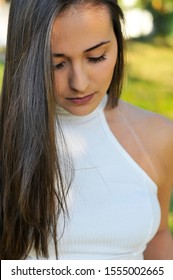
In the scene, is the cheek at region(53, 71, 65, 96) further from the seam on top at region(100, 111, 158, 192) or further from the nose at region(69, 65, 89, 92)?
the seam on top at region(100, 111, 158, 192)

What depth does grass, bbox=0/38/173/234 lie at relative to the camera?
4.62 metres

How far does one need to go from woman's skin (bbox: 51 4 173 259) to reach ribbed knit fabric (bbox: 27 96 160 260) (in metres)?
0.04

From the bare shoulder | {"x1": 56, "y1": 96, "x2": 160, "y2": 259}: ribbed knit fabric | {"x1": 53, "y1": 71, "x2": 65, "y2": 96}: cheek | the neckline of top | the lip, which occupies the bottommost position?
{"x1": 56, "y1": 96, "x2": 160, "y2": 259}: ribbed knit fabric

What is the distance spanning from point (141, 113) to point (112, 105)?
0.09 m

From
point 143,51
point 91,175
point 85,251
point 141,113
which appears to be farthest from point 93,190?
point 143,51

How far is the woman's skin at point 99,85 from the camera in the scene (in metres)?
1.67

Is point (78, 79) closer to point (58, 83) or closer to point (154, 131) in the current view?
point (58, 83)

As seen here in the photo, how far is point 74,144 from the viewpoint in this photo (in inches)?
75.8

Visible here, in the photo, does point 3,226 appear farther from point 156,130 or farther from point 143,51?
point 143,51

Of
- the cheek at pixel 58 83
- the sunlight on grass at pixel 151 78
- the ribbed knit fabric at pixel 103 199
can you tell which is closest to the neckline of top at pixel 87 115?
the ribbed knit fabric at pixel 103 199

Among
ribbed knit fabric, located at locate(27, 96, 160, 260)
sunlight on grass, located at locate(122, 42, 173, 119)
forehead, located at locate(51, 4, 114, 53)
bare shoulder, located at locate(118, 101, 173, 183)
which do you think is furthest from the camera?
sunlight on grass, located at locate(122, 42, 173, 119)

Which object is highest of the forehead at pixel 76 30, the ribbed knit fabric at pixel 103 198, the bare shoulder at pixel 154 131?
the forehead at pixel 76 30

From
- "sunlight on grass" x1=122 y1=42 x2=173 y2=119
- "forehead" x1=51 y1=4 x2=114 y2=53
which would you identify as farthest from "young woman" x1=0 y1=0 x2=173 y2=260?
"sunlight on grass" x1=122 y1=42 x2=173 y2=119

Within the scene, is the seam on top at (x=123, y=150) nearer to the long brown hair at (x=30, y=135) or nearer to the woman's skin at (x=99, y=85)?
the woman's skin at (x=99, y=85)
